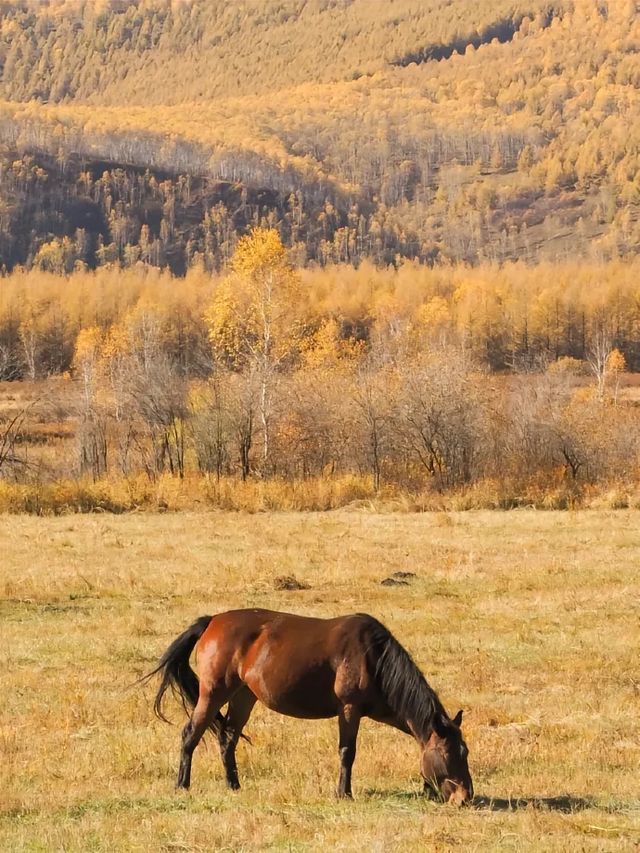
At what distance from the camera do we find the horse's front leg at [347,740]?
8.45 m

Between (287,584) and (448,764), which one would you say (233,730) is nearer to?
(448,764)

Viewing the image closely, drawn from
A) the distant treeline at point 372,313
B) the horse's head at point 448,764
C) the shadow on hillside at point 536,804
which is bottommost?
the shadow on hillside at point 536,804

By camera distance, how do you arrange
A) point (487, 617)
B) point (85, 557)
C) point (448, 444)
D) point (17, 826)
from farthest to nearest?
point (448, 444)
point (85, 557)
point (487, 617)
point (17, 826)

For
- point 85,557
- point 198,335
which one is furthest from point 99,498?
point 198,335

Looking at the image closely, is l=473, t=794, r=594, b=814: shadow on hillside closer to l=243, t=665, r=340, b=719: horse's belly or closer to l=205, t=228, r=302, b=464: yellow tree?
l=243, t=665, r=340, b=719: horse's belly

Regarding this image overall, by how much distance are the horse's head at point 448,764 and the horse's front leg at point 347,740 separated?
0.59 metres

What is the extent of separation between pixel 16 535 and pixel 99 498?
8.48 metres

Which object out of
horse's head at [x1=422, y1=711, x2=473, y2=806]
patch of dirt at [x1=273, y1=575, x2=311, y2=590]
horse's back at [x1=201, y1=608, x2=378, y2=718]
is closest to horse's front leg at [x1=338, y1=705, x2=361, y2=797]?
horse's back at [x1=201, y1=608, x2=378, y2=718]

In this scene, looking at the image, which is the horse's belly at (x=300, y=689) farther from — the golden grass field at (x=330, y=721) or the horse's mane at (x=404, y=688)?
the golden grass field at (x=330, y=721)

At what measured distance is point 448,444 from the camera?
44.7 metres


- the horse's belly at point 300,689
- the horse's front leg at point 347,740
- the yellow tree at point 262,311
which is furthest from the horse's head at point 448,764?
the yellow tree at point 262,311

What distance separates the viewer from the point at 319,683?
8625 millimetres

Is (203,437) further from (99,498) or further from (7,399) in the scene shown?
(7,399)

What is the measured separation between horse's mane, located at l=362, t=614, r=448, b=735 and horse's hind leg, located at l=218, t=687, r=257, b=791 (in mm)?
1311
